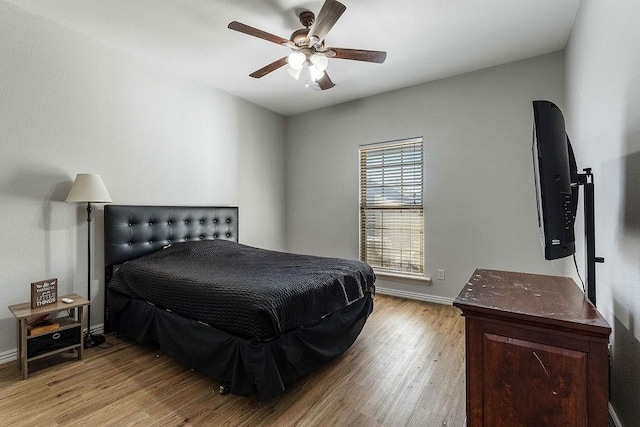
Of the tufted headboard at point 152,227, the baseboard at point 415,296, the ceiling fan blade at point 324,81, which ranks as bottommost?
the baseboard at point 415,296

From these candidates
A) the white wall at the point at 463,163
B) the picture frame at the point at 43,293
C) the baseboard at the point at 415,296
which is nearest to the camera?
the picture frame at the point at 43,293

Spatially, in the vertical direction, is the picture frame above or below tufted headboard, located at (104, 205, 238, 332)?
below

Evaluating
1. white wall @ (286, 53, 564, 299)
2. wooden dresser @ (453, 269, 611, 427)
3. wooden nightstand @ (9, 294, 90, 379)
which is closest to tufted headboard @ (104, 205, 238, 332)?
wooden nightstand @ (9, 294, 90, 379)

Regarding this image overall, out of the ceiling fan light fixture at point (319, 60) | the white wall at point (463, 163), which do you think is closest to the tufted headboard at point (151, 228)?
Result: the white wall at point (463, 163)

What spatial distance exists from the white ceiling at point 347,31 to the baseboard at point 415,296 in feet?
8.26

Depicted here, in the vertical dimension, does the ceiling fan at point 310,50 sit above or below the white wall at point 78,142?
above

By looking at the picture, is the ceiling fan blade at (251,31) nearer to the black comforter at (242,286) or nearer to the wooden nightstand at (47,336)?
the black comforter at (242,286)

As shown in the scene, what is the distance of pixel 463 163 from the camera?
329 centimetres

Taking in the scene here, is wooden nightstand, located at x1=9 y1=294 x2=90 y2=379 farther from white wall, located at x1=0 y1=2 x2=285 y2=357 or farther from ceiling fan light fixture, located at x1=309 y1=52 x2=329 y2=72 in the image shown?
ceiling fan light fixture, located at x1=309 y1=52 x2=329 y2=72

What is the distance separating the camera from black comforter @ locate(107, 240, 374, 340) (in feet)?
5.52

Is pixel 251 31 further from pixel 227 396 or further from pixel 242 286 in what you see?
pixel 227 396

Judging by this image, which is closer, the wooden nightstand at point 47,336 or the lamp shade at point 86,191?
the wooden nightstand at point 47,336

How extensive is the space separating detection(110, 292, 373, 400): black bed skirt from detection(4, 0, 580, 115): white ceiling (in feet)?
7.31

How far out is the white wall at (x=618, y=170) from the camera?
121 cm
